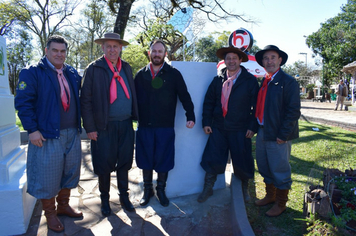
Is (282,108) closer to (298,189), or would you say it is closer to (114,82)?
(298,189)

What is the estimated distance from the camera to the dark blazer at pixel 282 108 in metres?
3.01

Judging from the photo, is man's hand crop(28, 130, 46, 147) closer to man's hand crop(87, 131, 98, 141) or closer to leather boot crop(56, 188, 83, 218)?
man's hand crop(87, 131, 98, 141)

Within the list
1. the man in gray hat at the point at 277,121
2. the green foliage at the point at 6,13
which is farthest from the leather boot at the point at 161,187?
the green foliage at the point at 6,13

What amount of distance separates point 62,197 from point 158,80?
6.07ft

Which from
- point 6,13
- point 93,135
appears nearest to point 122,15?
point 93,135

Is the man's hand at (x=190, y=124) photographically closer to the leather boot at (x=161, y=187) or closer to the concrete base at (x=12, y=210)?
the leather boot at (x=161, y=187)

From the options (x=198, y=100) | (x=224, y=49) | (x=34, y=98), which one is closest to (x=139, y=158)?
(x=198, y=100)

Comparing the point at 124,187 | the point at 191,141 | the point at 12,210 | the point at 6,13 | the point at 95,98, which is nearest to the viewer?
the point at 12,210

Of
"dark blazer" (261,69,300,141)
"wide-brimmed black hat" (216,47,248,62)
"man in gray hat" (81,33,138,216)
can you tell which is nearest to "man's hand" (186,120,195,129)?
"man in gray hat" (81,33,138,216)

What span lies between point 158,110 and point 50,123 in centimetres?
128

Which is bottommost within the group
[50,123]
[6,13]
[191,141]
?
[191,141]

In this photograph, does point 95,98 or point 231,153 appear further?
point 231,153

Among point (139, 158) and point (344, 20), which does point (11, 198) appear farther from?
point (344, 20)

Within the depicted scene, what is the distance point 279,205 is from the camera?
3.21 m
